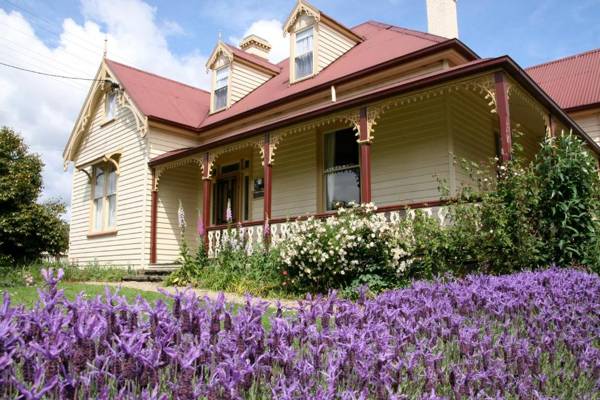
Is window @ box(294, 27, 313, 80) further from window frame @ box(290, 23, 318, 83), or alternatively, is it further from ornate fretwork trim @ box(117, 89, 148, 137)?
ornate fretwork trim @ box(117, 89, 148, 137)

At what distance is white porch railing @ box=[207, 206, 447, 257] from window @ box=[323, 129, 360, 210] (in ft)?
4.50

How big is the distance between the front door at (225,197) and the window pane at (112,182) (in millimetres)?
3900

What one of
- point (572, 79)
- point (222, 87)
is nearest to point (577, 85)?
point (572, 79)

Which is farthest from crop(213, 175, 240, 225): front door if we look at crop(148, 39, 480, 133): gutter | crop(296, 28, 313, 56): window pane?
crop(296, 28, 313, 56): window pane

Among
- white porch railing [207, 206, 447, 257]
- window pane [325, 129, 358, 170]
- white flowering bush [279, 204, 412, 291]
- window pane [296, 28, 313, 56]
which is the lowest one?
white flowering bush [279, 204, 412, 291]

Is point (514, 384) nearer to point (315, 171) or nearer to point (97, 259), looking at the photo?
point (315, 171)

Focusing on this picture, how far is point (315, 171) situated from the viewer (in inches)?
519

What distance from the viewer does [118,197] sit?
17.0 metres

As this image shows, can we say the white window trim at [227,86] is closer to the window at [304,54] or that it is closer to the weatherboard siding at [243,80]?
the weatherboard siding at [243,80]

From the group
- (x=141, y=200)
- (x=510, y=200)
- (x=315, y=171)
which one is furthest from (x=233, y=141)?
(x=510, y=200)

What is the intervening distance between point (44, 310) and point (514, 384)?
1.88 m

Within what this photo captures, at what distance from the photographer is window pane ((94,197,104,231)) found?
1830cm

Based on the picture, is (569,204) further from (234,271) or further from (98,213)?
(98,213)

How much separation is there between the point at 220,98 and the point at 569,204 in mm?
13079
